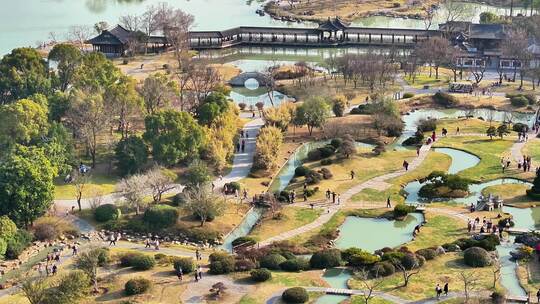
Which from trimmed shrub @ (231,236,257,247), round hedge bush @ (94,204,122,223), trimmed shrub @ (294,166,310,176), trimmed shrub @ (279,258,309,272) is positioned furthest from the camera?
trimmed shrub @ (294,166,310,176)

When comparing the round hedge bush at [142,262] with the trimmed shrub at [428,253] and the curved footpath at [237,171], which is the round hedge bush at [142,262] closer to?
the curved footpath at [237,171]

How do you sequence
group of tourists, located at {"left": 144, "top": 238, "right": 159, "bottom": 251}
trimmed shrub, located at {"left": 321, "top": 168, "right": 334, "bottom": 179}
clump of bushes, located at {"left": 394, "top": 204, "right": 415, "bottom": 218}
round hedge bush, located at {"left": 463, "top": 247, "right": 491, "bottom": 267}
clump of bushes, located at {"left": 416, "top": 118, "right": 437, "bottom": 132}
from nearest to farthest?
round hedge bush, located at {"left": 463, "top": 247, "right": 491, "bottom": 267} < group of tourists, located at {"left": 144, "top": 238, "right": 159, "bottom": 251} < clump of bushes, located at {"left": 394, "top": 204, "right": 415, "bottom": 218} < trimmed shrub, located at {"left": 321, "top": 168, "right": 334, "bottom": 179} < clump of bushes, located at {"left": 416, "top": 118, "right": 437, "bottom": 132}

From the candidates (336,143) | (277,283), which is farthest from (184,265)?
(336,143)

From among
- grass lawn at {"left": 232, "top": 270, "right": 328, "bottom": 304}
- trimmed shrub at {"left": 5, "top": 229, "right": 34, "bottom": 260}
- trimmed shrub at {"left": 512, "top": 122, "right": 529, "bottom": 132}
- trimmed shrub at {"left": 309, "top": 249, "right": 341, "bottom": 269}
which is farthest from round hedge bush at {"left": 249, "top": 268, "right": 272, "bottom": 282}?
trimmed shrub at {"left": 512, "top": 122, "right": 529, "bottom": 132}

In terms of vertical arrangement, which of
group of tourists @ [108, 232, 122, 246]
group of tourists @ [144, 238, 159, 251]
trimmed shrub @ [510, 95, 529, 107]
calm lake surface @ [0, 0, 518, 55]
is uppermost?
calm lake surface @ [0, 0, 518, 55]

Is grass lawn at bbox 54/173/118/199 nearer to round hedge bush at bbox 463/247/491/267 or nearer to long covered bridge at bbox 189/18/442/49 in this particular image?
round hedge bush at bbox 463/247/491/267
